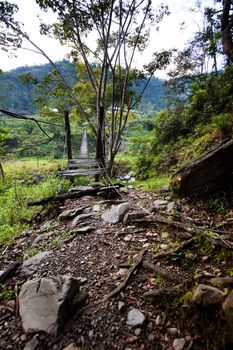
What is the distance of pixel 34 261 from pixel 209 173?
2.41 meters

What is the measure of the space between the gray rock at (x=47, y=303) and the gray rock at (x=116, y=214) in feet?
4.16

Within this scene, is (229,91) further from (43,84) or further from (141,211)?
(43,84)

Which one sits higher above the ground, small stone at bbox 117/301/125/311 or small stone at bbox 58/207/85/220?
small stone at bbox 58/207/85/220

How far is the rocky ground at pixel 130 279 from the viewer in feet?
4.43

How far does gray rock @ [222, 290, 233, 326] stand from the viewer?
1.19 meters

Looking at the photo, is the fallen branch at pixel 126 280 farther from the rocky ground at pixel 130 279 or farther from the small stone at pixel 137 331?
the small stone at pixel 137 331

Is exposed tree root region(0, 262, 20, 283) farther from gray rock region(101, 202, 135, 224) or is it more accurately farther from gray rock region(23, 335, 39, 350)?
gray rock region(101, 202, 135, 224)

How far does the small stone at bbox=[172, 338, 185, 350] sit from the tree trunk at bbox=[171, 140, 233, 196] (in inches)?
81.1

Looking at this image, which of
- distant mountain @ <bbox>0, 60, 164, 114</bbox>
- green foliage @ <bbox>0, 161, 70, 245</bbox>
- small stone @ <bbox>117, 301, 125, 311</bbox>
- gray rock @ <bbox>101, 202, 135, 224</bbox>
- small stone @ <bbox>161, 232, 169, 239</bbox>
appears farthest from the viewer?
distant mountain @ <bbox>0, 60, 164, 114</bbox>

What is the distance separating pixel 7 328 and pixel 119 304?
34.1 inches

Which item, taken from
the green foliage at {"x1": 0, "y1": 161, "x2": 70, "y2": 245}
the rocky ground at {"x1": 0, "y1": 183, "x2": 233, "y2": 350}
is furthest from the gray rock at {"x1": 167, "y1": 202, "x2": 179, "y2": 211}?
the green foliage at {"x1": 0, "y1": 161, "x2": 70, "y2": 245}

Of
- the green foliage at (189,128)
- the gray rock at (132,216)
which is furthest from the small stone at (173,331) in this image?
the green foliage at (189,128)

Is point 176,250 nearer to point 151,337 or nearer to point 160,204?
point 151,337

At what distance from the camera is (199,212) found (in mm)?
2830
